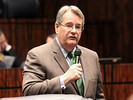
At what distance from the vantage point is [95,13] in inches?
141

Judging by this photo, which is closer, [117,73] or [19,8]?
[117,73]

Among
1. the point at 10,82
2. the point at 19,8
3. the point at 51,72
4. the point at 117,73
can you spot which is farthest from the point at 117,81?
the point at 19,8

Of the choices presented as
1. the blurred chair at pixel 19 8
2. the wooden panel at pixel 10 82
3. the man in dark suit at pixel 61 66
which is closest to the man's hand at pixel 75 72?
the man in dark suit at pixel 61 66

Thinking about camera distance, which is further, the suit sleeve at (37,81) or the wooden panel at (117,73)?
the wooden panel at (117,73)

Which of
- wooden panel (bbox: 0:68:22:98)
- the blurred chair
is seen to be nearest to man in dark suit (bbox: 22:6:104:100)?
wooden panel (bbox: 0:68:22:98)

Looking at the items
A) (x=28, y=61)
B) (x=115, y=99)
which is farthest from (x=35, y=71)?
(x=115, y=99)

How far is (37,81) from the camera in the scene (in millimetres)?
1183

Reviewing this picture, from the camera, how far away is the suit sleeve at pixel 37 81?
1.16 metres

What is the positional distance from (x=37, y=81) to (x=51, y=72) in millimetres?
70

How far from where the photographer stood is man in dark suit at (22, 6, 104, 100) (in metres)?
1.17

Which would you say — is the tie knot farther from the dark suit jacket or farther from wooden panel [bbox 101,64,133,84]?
wooden panel [bbox 101,64,133,84]

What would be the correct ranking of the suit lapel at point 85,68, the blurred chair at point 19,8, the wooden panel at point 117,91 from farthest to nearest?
the blurred chair at point 19,8
the wooden panel at point 117,91
the suit lapel at point 85,68

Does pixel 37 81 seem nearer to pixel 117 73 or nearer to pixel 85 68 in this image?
pixel 85 68

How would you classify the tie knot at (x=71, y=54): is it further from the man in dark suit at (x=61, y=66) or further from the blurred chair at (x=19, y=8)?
the blurred chair at (x=19, y=8)
